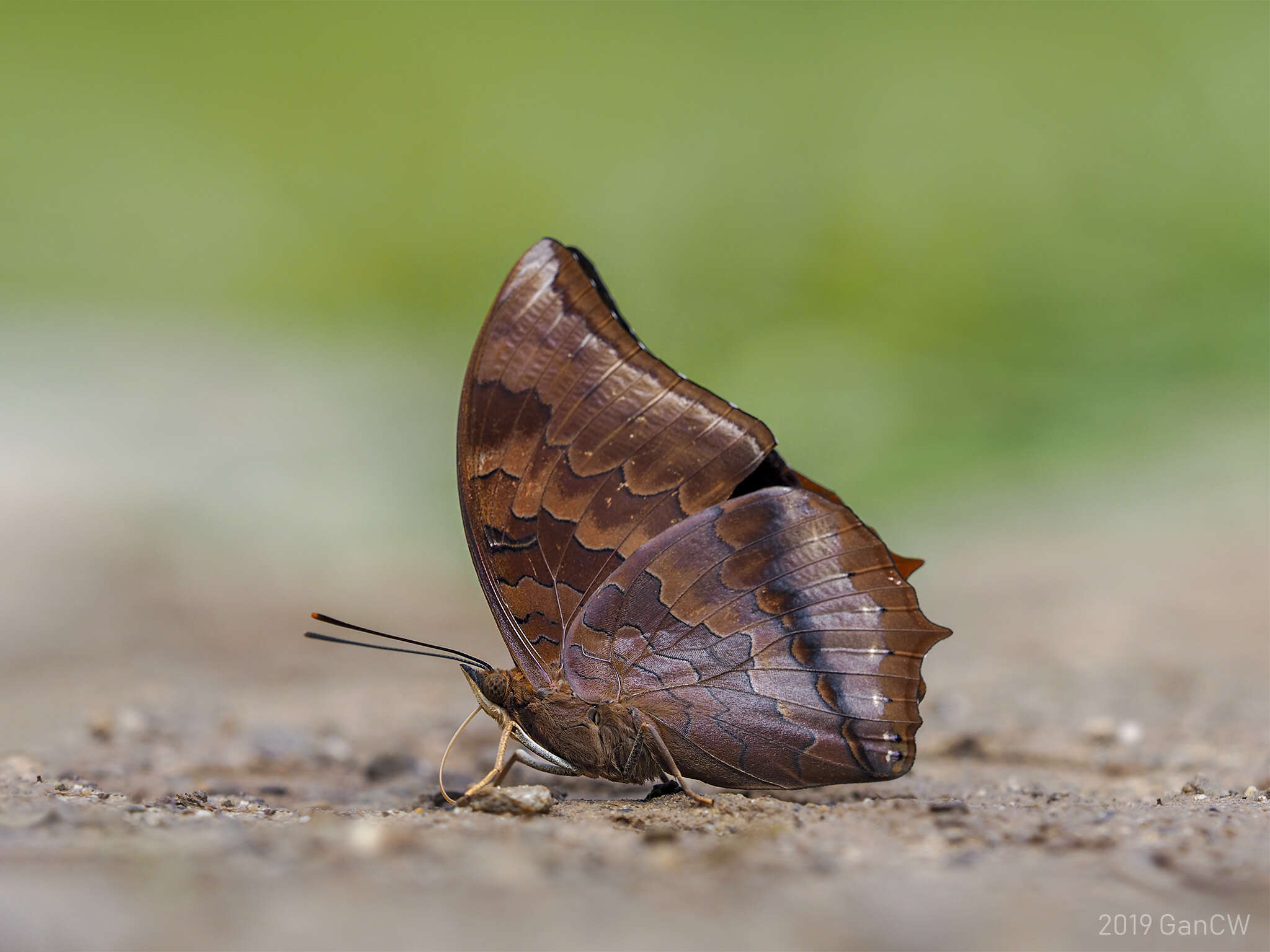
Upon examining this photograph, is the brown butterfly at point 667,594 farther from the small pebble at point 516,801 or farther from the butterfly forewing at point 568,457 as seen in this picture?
the small pebble at point 516,801

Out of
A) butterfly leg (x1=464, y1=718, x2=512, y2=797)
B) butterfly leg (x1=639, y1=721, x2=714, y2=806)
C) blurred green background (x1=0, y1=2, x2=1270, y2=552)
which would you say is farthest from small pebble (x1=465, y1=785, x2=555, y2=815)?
blurred green background (x1=0, y1=2, x2=1270, y2=552)

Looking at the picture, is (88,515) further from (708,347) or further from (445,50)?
(445,50)

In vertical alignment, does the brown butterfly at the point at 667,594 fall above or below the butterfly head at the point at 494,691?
above

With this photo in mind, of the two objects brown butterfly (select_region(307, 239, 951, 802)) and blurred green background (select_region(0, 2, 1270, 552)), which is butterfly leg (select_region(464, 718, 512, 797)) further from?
blurred green background (select_region(0, 2, 1270, 552))

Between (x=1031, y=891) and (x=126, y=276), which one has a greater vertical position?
(x=126, y=276)

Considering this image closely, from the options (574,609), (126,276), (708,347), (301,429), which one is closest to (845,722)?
(574,609)

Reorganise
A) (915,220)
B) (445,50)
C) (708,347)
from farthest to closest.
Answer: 1. (445,50)
2. (915,220)
3. (708,347)

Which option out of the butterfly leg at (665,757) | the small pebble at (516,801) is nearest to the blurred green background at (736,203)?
A: the butterfly leg at (665,757)

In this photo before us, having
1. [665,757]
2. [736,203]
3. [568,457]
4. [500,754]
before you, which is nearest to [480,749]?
[500,754]
